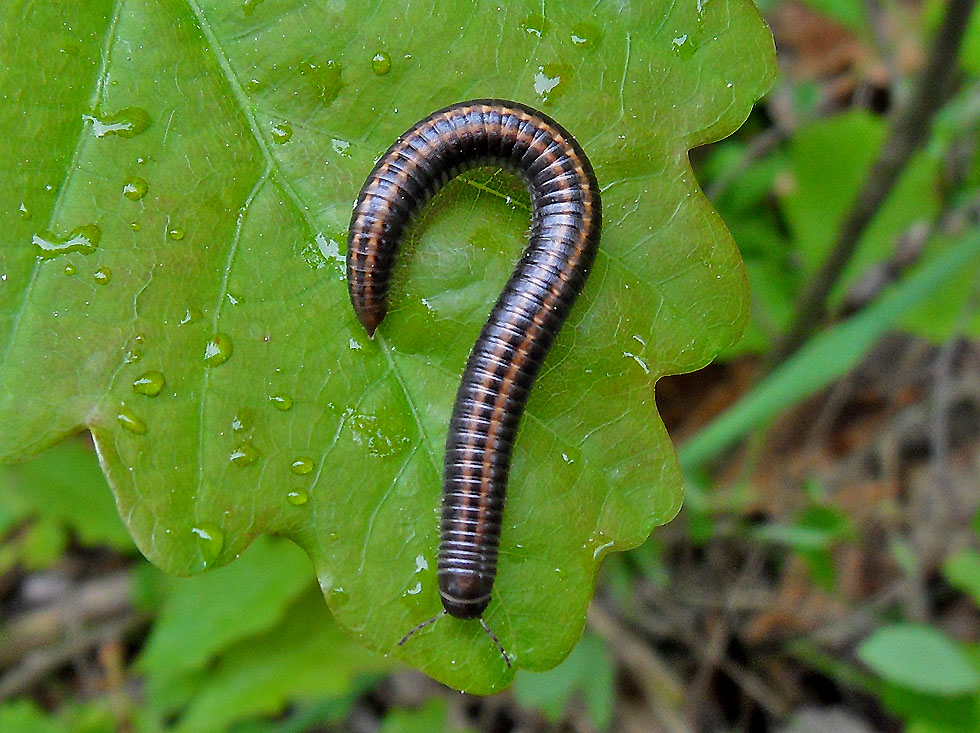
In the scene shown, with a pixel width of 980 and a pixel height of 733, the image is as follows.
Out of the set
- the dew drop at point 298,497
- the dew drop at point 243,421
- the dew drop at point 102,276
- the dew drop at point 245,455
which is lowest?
the dew drop at point 298,497

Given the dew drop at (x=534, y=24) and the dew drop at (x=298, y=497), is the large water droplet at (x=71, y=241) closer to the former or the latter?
the dew drop at (x=298, y=497)

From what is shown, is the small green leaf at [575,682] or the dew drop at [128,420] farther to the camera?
the small green leaf at [575,682]

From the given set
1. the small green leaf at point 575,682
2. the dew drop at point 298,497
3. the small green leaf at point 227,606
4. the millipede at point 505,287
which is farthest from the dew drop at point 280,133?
the small green leaf at point 575,682

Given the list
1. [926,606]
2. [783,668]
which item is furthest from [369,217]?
[926,606]

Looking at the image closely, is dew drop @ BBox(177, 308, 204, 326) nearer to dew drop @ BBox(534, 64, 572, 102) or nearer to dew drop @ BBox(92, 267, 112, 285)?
dew drop @ BBox(92, 267, 112, 285)

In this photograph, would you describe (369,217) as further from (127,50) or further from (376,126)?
(127,50)

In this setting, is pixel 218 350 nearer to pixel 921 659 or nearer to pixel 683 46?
pixel 683 46

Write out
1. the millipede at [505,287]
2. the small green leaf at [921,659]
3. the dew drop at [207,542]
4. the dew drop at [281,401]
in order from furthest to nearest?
the small green leaf at [921,659]
the millipede at [505,287]
the dew drop at [281,401]
the dew drop at [207,542]

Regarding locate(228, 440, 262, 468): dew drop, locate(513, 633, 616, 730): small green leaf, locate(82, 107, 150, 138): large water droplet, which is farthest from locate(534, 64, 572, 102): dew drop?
locate(513, 633, 616, 730): small green leaf
